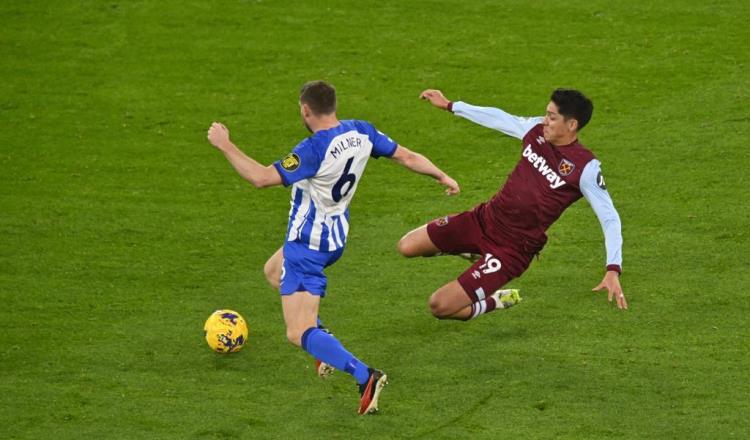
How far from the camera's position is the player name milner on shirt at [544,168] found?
375 inches

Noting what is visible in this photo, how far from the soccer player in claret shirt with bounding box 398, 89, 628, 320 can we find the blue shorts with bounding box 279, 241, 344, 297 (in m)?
1.16

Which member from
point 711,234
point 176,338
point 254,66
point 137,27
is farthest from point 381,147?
point 137,27

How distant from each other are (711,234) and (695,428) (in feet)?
12.4

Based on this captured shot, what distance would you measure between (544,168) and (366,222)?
343 centimetres

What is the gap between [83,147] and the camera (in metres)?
14.6

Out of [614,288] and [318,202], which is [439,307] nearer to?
[318,202]

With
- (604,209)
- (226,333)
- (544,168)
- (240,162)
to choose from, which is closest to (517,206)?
(544,168)

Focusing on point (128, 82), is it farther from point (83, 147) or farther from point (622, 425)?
point (622, 425)

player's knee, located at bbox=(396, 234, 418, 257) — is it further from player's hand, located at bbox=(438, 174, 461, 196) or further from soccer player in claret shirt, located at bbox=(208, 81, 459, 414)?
soccer player in claret shirt, located at bbox=(208, 81, 459, 414)

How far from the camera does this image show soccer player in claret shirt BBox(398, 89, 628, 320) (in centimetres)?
941

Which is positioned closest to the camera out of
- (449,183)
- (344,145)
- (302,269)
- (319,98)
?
(319,98)

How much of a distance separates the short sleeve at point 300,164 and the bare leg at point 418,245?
1698 millimetres

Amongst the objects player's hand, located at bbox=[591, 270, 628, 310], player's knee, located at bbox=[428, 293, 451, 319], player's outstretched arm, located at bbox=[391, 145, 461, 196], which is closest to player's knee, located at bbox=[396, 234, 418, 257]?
player's knee, located at bbox=[428, 293, 451, 319]

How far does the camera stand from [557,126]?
Answer: 31.0 ft
